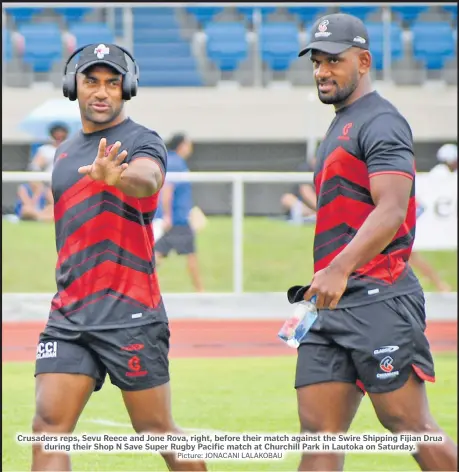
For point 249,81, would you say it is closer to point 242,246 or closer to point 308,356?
point 242,246

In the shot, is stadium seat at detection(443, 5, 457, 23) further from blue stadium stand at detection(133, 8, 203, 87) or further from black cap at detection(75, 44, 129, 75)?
black cap at detection(75, 44, 129, 75)

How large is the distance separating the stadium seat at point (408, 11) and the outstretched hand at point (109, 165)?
878 inches

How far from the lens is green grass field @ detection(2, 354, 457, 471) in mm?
7789

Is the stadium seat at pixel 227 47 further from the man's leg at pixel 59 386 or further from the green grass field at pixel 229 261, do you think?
the man's leg at pixel 59 386

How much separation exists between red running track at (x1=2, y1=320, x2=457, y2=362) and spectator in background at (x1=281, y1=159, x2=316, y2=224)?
1935mm

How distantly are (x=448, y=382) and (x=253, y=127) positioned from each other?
15.6 m

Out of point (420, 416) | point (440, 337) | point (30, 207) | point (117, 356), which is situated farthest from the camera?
point (30, 207)

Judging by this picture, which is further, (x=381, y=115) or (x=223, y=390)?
(x=223, y=390)

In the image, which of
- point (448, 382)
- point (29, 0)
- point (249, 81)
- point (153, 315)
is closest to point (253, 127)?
point (249, 81)

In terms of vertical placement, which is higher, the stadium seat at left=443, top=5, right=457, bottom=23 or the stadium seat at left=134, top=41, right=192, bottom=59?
the stadium seat at left=443, top=5, right=457, bottom=23

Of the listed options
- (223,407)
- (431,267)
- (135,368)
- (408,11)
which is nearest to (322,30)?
(135,368)

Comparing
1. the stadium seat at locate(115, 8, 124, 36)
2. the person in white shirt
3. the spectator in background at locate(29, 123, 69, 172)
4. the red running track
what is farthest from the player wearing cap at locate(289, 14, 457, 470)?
the stadium seat at locate(115, 8, 124, 36)

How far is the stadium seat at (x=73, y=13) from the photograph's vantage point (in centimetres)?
2669

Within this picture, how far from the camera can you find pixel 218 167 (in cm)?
2577
